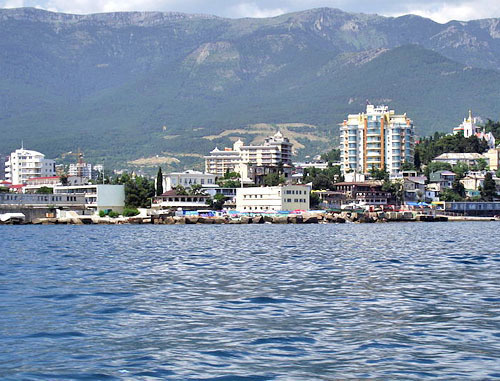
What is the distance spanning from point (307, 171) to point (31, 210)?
269 feet

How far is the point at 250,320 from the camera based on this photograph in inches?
854

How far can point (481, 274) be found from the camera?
3356 centimetres

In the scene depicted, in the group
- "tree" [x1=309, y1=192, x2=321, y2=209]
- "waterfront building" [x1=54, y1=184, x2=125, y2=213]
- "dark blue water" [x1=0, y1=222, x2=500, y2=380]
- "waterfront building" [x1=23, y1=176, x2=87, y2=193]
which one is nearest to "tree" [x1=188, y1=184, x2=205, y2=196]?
"waterfront building" [x1=54, y1=184, x2=125, y2=213]

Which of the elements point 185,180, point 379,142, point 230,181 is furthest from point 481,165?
point 185,180

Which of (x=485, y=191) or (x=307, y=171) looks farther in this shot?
(x=307, y=171)

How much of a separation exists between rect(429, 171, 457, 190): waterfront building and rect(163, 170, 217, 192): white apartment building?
4451 cm

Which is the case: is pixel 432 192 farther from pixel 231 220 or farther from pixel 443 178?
pixel 231 220

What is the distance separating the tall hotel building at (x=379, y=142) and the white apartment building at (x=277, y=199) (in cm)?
5282

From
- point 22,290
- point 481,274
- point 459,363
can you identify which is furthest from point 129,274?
point 459,363

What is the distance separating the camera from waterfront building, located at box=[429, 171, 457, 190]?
165m

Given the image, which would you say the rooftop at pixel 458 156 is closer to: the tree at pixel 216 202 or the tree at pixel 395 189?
the tree at pixel 395 189

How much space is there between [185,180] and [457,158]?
66.8 meters

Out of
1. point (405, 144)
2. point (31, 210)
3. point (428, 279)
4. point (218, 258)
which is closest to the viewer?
point (428, 279)

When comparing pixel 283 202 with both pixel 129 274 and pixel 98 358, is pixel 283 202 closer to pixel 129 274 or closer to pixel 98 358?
pixel 129 274
